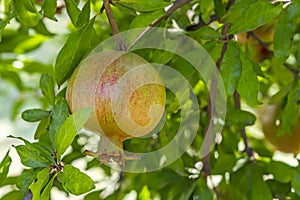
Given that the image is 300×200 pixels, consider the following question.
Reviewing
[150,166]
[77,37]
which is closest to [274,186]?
[150,166]

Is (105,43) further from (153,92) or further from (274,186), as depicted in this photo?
(274,186)

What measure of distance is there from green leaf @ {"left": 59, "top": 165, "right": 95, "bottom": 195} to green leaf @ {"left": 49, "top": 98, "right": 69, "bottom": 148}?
0.07 m

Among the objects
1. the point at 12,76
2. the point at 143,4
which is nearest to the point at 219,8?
the point at 143,4

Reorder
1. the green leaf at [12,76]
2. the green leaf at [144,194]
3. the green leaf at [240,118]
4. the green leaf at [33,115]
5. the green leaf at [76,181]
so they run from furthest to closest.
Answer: the green leaf at [12,76], the green leaf at [144,194], the green leaf at [240,118], the green leaf at [33,115], the green leaf at [76,181]

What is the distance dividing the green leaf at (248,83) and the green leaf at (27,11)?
0.29 metres

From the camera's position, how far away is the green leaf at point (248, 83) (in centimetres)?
89

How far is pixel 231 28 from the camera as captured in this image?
2.89 ft

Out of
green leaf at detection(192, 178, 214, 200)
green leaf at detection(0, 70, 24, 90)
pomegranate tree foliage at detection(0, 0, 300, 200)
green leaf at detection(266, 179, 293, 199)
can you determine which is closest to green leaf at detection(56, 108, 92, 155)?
pomegranate tree foliage at detection(0, 0, 300, 200)

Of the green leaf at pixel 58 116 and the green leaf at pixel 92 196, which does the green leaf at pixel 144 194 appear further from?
the green leaf at pixel 58 116

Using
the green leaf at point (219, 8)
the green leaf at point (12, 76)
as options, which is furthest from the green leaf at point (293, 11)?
the green leaf at point (12, 76)

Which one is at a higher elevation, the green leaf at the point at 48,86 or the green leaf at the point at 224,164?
the green leaf at the point at 48,86

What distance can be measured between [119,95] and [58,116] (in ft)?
0.28

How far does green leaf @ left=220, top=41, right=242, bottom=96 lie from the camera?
88 centimetres

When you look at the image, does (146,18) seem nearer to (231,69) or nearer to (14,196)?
(231,69)
